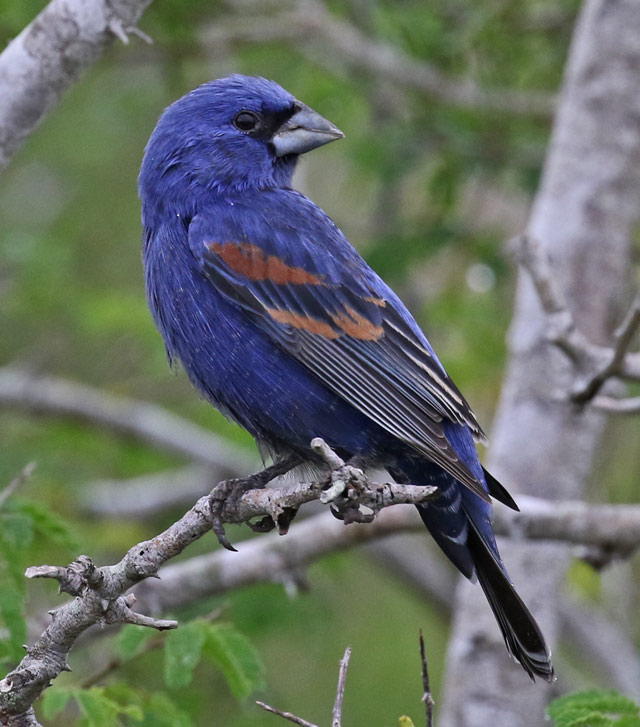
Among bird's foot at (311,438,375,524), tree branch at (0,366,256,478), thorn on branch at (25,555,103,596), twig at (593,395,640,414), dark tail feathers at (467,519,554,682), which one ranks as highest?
bird's foot at (311,438,375,524)

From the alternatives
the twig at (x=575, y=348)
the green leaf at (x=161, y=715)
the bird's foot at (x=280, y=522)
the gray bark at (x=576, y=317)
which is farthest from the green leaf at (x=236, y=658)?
the gray bark at (x=576, y=317)

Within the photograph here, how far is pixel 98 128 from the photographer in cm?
888

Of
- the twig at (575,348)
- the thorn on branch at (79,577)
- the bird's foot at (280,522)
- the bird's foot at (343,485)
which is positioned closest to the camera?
the thorn on branch at (79,577)

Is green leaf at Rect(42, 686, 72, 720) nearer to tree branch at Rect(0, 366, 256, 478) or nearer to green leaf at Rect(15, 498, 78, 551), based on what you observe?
green leaf at Rect(15, 498, 78, 551)

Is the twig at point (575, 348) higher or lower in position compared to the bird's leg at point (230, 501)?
higher

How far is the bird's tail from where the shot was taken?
3.54 m

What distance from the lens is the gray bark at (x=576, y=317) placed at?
477cm

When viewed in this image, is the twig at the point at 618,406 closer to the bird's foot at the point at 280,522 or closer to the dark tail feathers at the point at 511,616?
the dark tail feathers at the point at 511,616

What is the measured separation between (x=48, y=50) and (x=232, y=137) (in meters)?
0.80

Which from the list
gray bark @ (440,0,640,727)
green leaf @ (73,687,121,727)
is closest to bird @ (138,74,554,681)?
green leaf @ (73,687,121,727)

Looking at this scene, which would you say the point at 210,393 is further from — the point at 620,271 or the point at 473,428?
the point at 620,271

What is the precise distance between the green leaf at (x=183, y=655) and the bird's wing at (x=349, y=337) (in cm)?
83

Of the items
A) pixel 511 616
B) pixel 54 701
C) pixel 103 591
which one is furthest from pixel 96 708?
pixel 511 616

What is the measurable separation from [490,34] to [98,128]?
358cm
